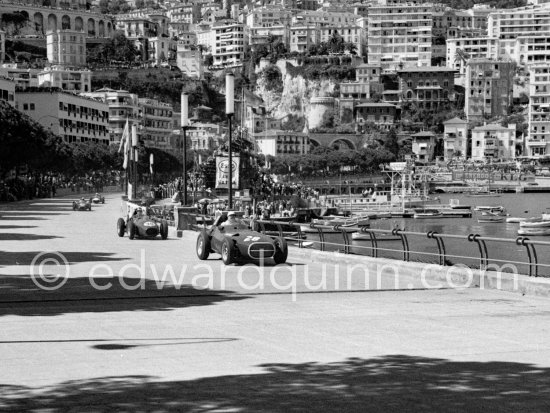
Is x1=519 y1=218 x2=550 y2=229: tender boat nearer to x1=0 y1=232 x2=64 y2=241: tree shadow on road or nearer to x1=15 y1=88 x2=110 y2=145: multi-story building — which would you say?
x1=15 y1=88 x2=110 y2=145: multi-story building

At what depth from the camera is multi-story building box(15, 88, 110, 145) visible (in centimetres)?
11762

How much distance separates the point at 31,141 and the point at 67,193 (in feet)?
64.7

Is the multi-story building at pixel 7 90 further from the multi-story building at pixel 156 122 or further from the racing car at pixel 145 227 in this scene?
the racing car at pixel 145 227

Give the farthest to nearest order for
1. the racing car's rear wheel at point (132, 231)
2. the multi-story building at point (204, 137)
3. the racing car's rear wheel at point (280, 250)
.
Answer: the multi-story building at point (204, 137) → the racing car's rear wheel at point (132, 231) → the racing car's rear wheel at point (280, 250)

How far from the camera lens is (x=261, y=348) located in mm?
11344

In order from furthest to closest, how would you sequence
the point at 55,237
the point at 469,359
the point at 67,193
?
the point at 67,193 → the point at 55,237 → the point at 469,359

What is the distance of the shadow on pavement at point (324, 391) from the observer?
858 centimetres

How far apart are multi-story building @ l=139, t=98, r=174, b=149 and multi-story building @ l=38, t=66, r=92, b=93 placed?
10.4 m

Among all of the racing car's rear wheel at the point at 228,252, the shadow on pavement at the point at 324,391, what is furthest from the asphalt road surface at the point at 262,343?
the racing car's rear wheel at the point at 228,252

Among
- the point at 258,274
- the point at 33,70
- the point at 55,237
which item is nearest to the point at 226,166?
the point at 55,237

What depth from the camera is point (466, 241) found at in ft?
253

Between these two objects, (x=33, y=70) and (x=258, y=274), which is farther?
(x=33, y=70)

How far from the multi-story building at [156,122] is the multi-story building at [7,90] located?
53.0m

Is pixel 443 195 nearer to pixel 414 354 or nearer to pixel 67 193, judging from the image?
pixel 67 193
